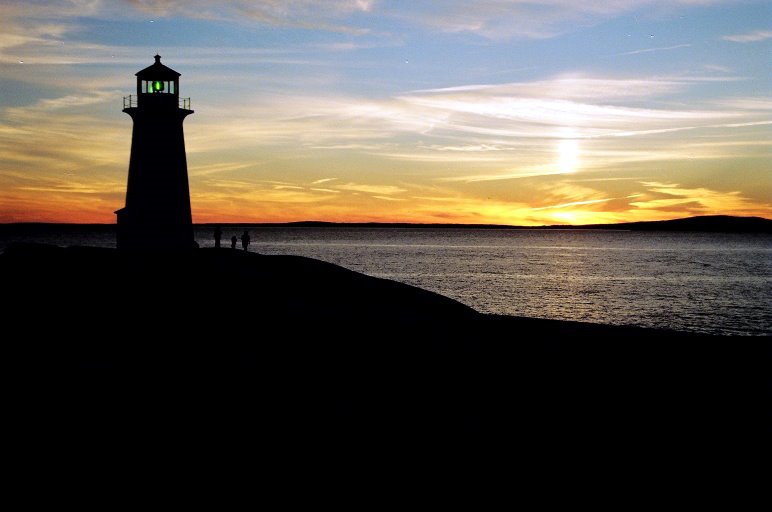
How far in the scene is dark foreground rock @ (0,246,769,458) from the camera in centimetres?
1477

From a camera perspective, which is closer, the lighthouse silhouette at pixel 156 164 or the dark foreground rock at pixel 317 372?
the dark foreground rock at pixel 317 372

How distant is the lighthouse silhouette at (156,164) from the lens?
34.2 meters

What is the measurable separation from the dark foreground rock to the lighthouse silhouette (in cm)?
949

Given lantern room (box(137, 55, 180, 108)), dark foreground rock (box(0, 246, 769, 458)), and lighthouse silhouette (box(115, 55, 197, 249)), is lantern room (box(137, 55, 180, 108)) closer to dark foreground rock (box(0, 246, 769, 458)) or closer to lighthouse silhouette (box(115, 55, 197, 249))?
lighthouse silhouette (box(115, 55, 197, 249))

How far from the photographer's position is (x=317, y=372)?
17.1 m

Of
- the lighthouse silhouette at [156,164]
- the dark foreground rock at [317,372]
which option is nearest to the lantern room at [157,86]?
the lighthouse silhouette at [156,164]

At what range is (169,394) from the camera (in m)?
15.6

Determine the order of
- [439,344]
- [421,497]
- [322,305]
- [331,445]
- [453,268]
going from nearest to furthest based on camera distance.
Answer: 1. [421,497]
2. [331,445]
3. [439,344]
4. [322,305]
5. [453,268]

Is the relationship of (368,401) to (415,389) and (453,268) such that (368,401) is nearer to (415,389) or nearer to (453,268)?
(415,389)

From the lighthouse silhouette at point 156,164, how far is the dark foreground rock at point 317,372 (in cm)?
949

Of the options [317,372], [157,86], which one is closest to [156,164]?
[157,86]

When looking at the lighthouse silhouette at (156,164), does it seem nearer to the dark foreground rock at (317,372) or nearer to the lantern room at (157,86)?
the lantern room at (157,86)

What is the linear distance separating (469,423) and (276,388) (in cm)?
438

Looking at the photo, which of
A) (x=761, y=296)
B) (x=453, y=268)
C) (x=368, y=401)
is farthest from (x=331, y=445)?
(x=453, y=268)
